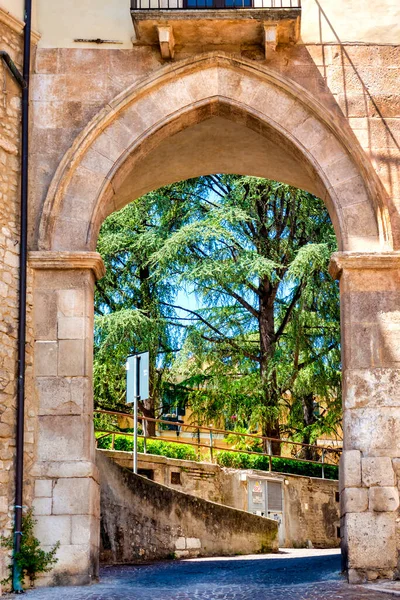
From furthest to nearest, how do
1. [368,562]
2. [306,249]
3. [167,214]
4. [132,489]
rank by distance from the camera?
1. [167,214]
2. [306,249]
3. [132,489]
4. [368,562]

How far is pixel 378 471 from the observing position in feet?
38.7

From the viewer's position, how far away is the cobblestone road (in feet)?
34.9

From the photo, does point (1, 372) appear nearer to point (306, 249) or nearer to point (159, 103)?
point (159, 103)

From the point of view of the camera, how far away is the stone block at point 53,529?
458 inches

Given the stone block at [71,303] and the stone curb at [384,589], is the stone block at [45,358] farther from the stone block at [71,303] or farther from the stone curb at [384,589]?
the stone curb at [384,589]

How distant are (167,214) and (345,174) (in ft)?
42.0

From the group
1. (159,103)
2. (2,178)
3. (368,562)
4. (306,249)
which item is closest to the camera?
(368,562)

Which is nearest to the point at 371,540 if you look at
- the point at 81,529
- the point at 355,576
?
the point at 355,576

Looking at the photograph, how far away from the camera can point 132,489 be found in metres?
15.6

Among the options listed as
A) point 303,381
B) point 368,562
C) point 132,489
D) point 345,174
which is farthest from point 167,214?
point 368,562

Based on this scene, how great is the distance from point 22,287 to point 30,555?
2.94 meters

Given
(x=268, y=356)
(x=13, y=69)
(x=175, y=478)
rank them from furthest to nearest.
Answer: (x=268, y=356)
(x=175, y=478)
(x=13, y=69)

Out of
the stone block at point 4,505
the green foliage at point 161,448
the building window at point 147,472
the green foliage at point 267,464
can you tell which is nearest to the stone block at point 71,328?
the stone block at point 4,505

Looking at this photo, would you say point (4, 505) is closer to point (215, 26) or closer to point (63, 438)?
point (63, 438)
